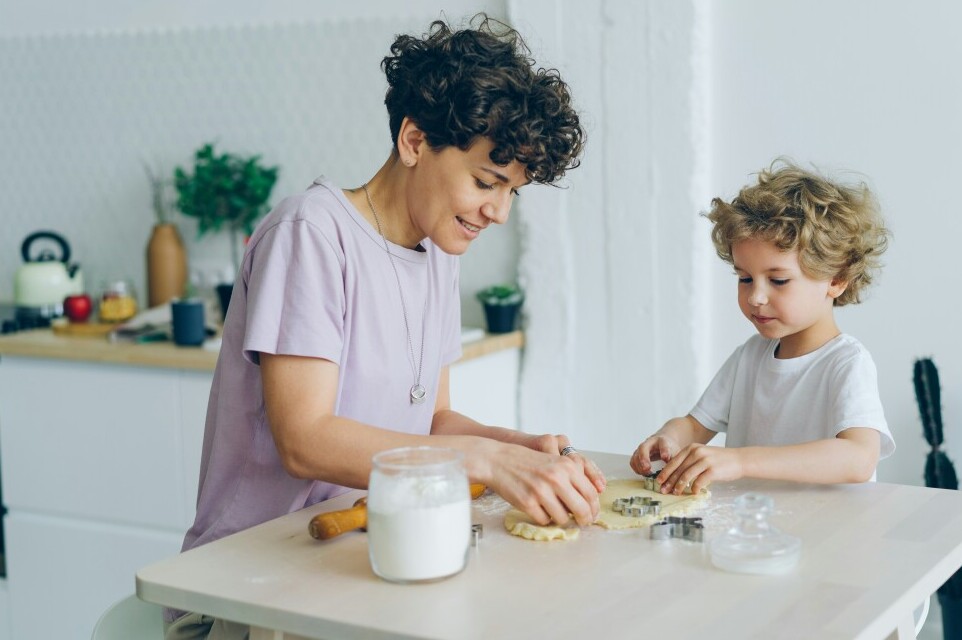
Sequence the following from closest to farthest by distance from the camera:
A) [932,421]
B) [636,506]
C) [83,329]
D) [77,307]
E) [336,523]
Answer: [336,523] → [636,506] → [932,421] → [83,329] → [77,307]

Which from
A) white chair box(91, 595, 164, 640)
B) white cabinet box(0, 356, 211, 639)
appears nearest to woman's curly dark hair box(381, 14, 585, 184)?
white chair box(91, 595, 164, 640)

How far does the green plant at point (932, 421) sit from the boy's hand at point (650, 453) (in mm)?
918

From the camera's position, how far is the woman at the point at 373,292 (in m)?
1.40

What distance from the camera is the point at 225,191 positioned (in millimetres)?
3137

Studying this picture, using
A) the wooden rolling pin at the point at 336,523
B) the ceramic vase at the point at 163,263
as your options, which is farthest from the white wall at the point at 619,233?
the wooden rolling pin at the point at 336,523

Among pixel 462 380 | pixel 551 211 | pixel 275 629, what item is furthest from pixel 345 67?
pixel 275 629

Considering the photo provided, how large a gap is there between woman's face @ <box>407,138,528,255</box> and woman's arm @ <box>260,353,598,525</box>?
A: 0.86ft

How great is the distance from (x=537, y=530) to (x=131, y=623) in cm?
69

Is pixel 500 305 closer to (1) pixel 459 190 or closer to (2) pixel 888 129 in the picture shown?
(2) pixel 888 129

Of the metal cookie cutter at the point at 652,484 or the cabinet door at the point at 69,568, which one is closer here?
the metal cookie cutter at the point at 652,484

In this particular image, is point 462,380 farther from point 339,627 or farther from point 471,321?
point 339,627

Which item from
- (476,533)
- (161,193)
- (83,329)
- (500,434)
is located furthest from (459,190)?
(161,193)

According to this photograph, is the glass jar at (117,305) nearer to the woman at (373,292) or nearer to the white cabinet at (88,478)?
the white cabinet at (88,478)

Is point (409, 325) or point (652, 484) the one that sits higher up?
point (409, 325)
